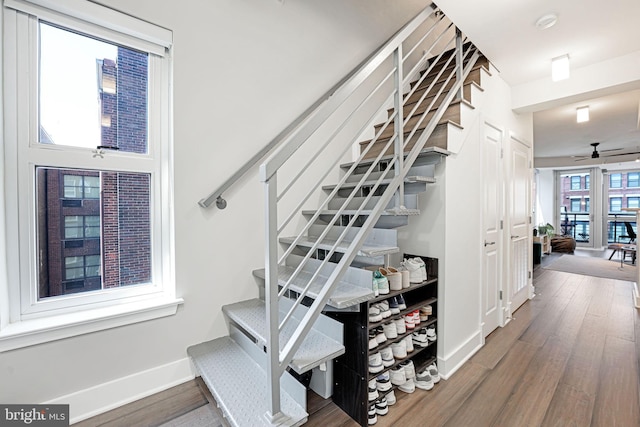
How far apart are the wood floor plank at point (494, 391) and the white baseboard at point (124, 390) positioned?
62.6 inches

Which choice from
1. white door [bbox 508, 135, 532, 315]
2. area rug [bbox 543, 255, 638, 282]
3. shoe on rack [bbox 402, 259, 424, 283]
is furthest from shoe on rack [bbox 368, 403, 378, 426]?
area rug [bbox 543, 255, 638, 282]

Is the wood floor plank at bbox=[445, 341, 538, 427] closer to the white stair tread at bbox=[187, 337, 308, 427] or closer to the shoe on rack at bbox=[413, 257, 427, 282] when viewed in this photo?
the shoe on rack at bbox=[413, 257, 427, 282]

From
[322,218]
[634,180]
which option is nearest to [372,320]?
[322,218]

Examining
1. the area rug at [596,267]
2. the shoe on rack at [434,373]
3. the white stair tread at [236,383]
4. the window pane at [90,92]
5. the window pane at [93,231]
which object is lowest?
the area rug at [596,267]

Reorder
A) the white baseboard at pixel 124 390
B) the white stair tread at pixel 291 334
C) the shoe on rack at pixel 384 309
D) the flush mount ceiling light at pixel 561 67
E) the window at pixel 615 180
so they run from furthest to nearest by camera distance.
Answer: the window at pixel 615 180 → the flush mount ceiling light at pixel 561 67 → the shoe on rack at pixel 384 309 → the white baseboard at pixel 124 390 → the white stair tread at pixel 291 334

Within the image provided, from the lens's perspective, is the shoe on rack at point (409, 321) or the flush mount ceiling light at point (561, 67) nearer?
the shoe on rack at point (409, 321)

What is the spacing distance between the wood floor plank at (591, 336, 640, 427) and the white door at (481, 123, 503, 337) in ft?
2.54

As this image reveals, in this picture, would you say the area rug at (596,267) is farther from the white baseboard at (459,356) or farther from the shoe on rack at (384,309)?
the shoe on rack at (384,309)

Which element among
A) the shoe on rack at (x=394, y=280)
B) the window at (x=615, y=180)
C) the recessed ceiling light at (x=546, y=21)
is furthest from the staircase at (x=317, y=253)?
the window at (x=615, y=180)

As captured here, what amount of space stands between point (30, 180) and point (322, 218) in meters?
1.73

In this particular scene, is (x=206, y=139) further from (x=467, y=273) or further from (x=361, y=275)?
(x=467, y=273)

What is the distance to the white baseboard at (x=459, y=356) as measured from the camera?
198 centimetres

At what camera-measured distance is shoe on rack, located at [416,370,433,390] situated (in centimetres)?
184

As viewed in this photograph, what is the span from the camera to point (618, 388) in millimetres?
1849
